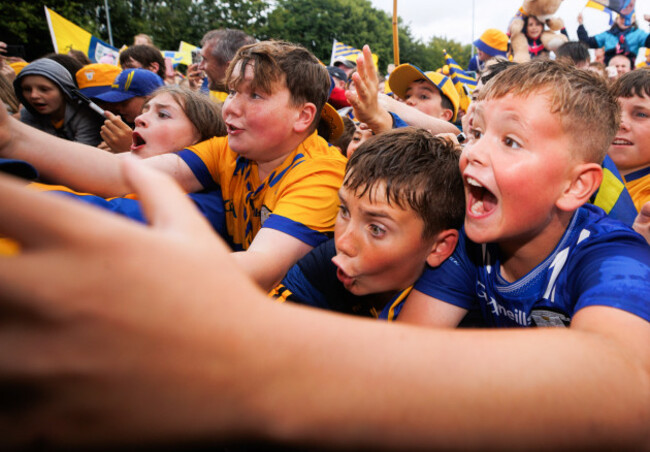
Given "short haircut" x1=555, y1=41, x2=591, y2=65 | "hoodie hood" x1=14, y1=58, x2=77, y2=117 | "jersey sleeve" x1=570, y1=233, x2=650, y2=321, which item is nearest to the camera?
"jersey sleeve" x1=570, y1=233, x2=650, y2=321

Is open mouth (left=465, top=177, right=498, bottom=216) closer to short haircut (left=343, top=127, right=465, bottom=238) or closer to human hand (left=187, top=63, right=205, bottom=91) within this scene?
short haircut (left=343, top=127, right=465, bottom=238)

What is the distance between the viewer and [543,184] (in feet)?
4.89

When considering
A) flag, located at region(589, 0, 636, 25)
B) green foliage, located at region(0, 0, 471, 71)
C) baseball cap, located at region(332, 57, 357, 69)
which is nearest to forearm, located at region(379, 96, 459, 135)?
baseball cap, located at region(332, 57, 357, 69)

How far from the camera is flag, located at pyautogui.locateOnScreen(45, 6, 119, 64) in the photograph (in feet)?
27.3

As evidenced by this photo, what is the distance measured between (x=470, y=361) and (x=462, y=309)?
147 centimetres

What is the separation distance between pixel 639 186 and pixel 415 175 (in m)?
1.79

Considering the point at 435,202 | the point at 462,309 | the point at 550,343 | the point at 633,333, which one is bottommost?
the point at 462,309

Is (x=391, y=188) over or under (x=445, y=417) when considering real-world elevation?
under

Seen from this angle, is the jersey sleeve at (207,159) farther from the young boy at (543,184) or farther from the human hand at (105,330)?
the human hand at (105,330)

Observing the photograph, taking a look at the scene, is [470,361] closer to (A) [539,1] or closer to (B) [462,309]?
(B) [462,309]

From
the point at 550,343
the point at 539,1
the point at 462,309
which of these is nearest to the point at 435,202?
the point at 462,309

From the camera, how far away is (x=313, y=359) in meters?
0.44

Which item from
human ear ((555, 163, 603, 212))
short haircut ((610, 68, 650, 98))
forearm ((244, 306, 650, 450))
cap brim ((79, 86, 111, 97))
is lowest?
cap brim ((79, 86, 111, 97))

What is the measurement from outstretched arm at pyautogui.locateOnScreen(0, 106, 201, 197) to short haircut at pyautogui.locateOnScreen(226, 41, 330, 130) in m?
0.89
